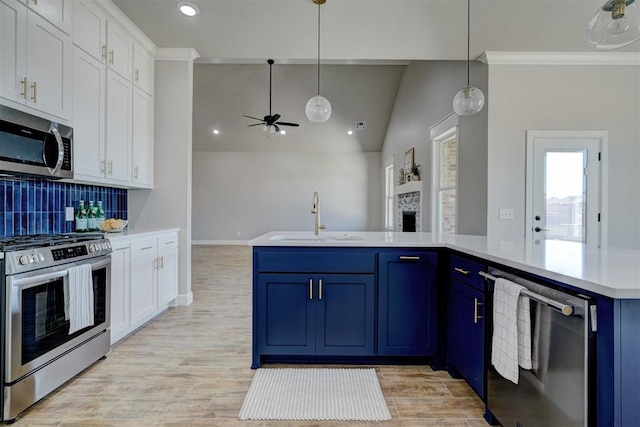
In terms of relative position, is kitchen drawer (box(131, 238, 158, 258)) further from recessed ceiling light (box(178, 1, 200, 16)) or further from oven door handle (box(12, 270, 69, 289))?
recessed ceiling light (box(178, 1, 200, 16))

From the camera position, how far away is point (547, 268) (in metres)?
1.31

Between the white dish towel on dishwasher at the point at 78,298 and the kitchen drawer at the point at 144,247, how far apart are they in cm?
68

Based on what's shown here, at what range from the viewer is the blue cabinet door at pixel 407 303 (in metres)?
2.37

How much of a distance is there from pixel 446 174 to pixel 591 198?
71.8 inches

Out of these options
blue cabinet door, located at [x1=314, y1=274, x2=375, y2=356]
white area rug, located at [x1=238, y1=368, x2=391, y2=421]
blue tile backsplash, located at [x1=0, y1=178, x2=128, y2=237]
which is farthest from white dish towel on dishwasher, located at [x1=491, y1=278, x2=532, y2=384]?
blue tile backsplash, located at [x1=0, y1=178, x2=128, y2=237]

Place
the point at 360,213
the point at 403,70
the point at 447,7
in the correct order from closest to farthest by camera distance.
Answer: the point at 447,7 < the point at 403,70 < the point at 360,213

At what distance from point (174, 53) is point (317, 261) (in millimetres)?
3034

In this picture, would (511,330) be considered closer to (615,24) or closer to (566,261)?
(566,261)

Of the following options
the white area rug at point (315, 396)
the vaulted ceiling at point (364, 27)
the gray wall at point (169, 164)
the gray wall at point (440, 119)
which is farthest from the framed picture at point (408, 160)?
the white area rug at point (315, 396)

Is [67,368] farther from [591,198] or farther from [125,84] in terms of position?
[591,198]

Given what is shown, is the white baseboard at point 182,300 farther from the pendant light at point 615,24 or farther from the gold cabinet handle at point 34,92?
the pendant light at point 615,24

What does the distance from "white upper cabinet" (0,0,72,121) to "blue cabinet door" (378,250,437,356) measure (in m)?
2.50

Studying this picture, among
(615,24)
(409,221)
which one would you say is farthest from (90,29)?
(409,221)

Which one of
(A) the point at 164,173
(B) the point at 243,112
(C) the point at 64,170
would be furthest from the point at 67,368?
(B) the point at 243,112
